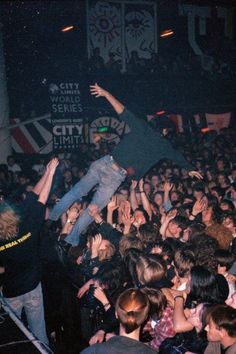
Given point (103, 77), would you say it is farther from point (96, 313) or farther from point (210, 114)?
point (96, 313)

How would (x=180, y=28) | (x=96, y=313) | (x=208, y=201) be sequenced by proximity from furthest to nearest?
(x=180, y=28)
(x=208, y=201)
(x=96, y=313)

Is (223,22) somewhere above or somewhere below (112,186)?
above

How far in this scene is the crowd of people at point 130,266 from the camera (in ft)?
9.72

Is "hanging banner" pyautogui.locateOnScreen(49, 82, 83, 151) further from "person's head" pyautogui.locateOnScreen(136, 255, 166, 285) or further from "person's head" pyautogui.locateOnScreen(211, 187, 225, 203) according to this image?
"person's head" pyautogui.locateOnScreen(136, 255, 166, 285)

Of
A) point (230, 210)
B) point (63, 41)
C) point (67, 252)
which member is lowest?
point (67, 252)

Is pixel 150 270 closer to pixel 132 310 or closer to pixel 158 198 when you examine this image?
pixel 132 310

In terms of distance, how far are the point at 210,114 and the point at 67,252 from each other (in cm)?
1097

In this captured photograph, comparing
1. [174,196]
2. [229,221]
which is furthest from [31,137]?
[229,221]

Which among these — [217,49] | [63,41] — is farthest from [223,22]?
[63,41]

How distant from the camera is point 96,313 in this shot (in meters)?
3.93

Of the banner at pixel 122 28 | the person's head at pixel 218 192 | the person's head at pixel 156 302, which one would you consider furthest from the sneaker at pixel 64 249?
the banner at pixel 122 28

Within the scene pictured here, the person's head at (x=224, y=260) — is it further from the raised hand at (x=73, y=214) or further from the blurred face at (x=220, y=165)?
the blurred face at (x=220, y=165)

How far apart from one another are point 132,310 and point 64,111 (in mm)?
7099

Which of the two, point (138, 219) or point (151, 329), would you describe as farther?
point (138, 219)
